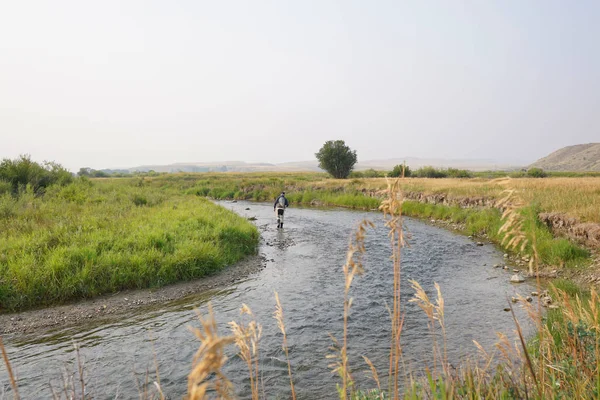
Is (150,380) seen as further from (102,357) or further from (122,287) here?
(122,287)

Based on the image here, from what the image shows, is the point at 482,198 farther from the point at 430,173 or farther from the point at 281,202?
the point at 430,173

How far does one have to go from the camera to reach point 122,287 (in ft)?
39.9

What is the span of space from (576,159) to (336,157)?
433 feet

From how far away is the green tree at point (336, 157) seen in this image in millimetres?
72688

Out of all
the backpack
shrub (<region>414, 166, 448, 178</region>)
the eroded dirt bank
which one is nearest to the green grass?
the eroded dirt bank

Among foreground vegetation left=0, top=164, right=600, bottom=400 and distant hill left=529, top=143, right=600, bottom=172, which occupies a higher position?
distant hill left=529, top=143, right=600, bottom=172

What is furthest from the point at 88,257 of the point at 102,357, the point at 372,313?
the point at 372,313

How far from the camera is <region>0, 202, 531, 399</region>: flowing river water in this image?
7.15m

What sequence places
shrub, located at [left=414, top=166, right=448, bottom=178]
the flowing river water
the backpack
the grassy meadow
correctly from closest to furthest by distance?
the flowing river water, the grassy meadow, the backpack, shrub, located at [left=414, top=166, right=448, bottom=178]

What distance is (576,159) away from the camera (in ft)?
498

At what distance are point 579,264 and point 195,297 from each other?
518 inches

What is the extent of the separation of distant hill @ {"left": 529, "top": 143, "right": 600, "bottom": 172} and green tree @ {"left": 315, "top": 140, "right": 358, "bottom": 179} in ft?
316

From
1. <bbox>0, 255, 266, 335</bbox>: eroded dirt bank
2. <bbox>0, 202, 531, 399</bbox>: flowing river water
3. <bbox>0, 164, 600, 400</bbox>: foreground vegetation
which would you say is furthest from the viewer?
<bbox>0, 255, 266, 335</bbox>: eroded dirt bank

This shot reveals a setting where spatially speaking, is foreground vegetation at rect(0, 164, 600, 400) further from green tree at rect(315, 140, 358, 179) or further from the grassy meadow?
green tree at rect(315, 140, 358, 179)
